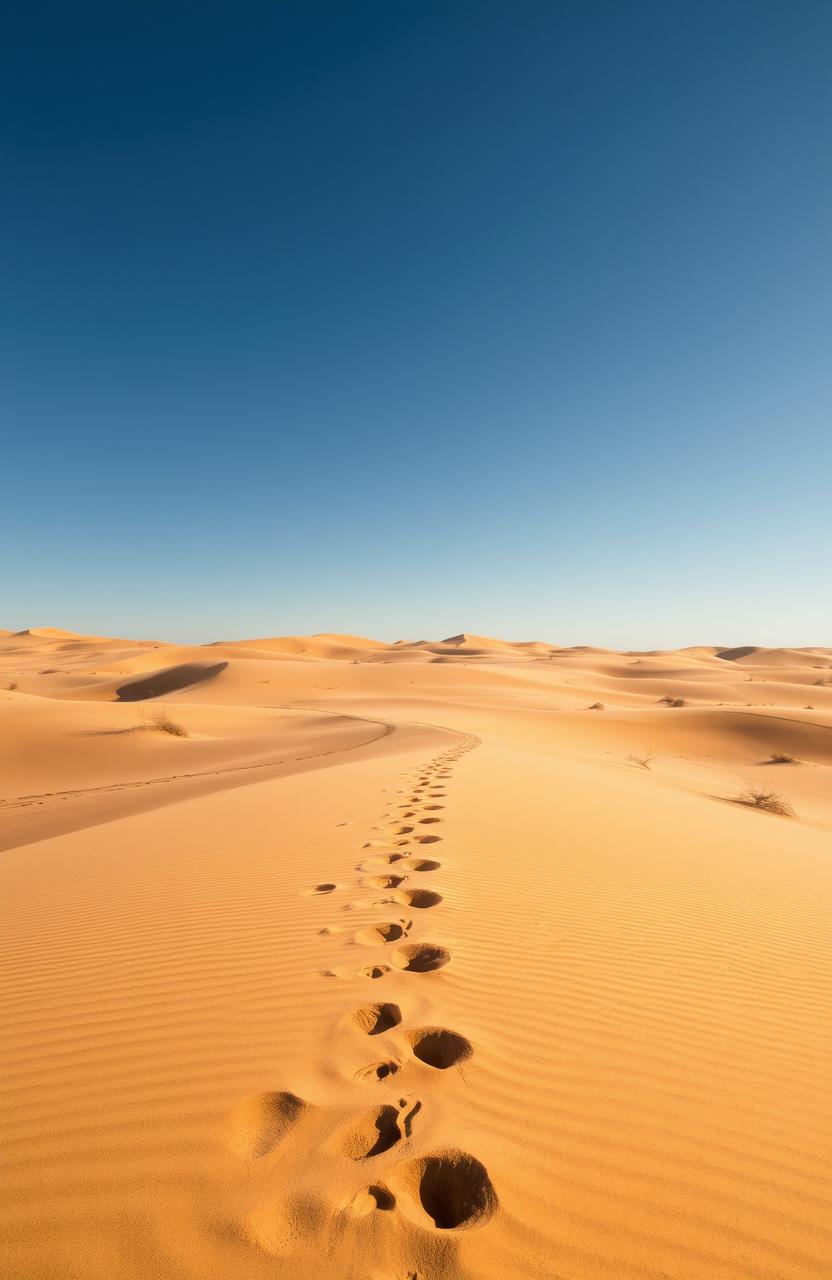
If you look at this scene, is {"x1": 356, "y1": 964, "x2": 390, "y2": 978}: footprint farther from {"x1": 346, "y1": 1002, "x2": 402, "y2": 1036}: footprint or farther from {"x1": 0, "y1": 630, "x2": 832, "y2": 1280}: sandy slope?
{"x1": 346, "y1": 1002, "x2": 402, "y2": 1036}: footprint

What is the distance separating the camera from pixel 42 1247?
1.52 m

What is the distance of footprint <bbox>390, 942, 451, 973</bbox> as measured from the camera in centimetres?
306

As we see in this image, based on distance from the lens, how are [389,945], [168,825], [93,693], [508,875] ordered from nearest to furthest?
[389,945] → [508,875] → [168,825] → [93,693]

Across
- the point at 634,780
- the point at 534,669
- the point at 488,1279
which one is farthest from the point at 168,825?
the point at 534,669

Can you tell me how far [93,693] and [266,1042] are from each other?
3503 cm

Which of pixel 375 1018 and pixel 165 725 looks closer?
pixel 375 1018

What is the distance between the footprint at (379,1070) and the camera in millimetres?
2182

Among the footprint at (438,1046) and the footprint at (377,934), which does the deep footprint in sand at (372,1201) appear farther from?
the footprint at (377,934)

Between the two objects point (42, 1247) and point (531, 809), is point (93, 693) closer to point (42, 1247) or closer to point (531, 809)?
point (531, 809)

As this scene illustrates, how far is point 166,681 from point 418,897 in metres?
35.0

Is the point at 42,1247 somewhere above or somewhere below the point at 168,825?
above

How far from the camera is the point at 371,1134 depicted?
1.90 meters

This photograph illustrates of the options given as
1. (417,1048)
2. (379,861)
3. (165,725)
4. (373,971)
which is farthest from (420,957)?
(165,725)

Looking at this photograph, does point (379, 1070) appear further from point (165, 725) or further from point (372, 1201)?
point (165, 725)
